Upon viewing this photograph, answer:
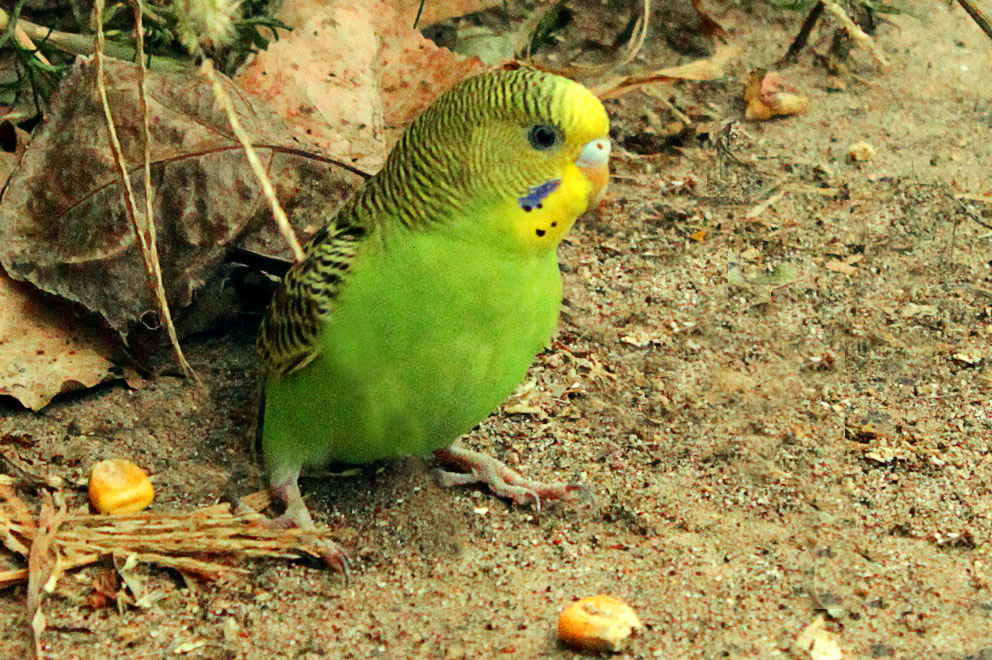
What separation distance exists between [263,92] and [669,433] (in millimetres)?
1887

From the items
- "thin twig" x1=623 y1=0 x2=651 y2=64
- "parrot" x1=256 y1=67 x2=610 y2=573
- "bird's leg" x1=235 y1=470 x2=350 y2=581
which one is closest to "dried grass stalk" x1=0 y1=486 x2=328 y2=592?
"bird's leg" x1=235 y1=470 x2=350 y2=581

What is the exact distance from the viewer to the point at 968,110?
538 centimetres

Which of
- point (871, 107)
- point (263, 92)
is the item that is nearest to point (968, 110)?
point (871, 107)

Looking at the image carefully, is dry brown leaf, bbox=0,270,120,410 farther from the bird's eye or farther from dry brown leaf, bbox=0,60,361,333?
the bird's eye

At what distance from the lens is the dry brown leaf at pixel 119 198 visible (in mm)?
3775

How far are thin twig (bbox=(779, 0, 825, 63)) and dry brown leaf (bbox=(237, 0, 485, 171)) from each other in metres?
1.72

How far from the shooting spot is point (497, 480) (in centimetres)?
348

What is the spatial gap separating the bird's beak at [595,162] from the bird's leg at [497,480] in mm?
873

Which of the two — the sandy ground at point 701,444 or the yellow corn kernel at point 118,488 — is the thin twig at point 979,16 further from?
the yellow corn kernel at point 118,488

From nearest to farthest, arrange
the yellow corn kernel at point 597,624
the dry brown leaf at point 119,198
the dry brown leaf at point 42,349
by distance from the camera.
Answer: the yellow corn kernel at point 597,624 → the dry brown leaf at point 42,349 → the dry brown leaf at point 119,198

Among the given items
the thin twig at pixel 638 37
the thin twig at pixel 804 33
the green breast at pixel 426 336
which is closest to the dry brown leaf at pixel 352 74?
the thin twig at pixel 638 37

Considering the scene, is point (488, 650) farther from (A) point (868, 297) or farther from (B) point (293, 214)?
(A) point (868, 297)

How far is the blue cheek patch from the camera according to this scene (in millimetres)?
2957

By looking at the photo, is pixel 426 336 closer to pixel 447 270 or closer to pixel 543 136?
pixel 447 270
